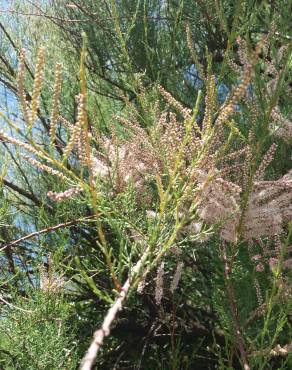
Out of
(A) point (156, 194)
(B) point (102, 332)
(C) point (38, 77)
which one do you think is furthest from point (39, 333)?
(C) point (38, 77)

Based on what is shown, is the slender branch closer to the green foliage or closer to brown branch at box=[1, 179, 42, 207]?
the green foliage

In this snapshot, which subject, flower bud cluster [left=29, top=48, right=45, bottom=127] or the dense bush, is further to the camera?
the dense bush

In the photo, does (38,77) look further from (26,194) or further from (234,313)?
(26,194)

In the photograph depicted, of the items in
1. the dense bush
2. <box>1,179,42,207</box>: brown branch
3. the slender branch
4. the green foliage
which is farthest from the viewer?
<box>1,179,42,207</box>: brown branch

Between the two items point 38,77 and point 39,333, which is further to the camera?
point 39,333

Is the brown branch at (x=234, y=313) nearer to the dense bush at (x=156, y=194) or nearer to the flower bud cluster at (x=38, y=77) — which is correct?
the dense bush at (x=156, y=194)

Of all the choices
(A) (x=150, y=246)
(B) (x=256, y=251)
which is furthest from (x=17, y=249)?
(A) (x=150, y=246)

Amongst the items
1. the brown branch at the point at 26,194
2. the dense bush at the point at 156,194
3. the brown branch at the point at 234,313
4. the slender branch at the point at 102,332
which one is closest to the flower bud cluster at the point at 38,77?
the dense bush at the point at 156,194

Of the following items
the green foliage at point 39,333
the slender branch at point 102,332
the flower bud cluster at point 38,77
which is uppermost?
the flower bud cluster at point 38,77

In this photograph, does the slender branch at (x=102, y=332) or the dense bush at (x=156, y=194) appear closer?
the slender branch at (x=102, y=332)

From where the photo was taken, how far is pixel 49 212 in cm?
268

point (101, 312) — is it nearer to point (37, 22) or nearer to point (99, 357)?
point (99, 357)

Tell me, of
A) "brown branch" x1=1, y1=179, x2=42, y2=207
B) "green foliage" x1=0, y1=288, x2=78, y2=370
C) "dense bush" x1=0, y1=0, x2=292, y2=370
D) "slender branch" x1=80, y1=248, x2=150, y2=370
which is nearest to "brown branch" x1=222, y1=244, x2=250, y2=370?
"dense bush" x1=0, y1=0, x2=292, y2=370

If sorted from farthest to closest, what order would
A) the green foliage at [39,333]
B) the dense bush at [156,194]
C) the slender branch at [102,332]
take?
the green foliage at [39,333]
the dense bush at [156,194]
the slender branch at [102,332]
